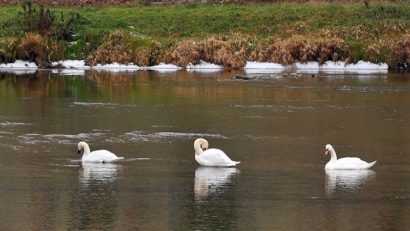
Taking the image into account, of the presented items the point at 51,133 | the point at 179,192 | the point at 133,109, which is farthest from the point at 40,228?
the point at 133,109

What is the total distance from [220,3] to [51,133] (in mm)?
35590

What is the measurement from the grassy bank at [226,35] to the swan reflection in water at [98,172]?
2790cm

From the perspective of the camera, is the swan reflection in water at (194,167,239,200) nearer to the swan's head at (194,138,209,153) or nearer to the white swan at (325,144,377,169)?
the swan's head at (194,138,209,153)

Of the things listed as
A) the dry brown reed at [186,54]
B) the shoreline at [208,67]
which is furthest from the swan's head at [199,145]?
the dry brown reed at [186,54]

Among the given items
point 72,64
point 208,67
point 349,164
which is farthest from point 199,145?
point 72,64

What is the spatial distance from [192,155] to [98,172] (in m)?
2.75

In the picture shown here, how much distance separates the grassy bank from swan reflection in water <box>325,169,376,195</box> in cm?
2856

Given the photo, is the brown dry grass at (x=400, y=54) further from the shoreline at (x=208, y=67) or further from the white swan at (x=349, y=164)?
the white swan at (x=349, y=164)

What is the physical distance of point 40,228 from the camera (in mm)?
16375

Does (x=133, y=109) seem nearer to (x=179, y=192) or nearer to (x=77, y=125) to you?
(x=77, y=125)

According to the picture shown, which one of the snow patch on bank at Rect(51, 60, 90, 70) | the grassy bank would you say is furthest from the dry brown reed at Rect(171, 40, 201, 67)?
the snow patch on bank at Rect(51, 60, 90, 70)

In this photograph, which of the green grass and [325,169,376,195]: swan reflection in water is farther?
the green grass

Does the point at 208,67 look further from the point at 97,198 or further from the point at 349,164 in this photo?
the point at 97,198

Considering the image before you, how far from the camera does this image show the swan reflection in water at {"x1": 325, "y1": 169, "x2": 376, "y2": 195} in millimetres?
19938
